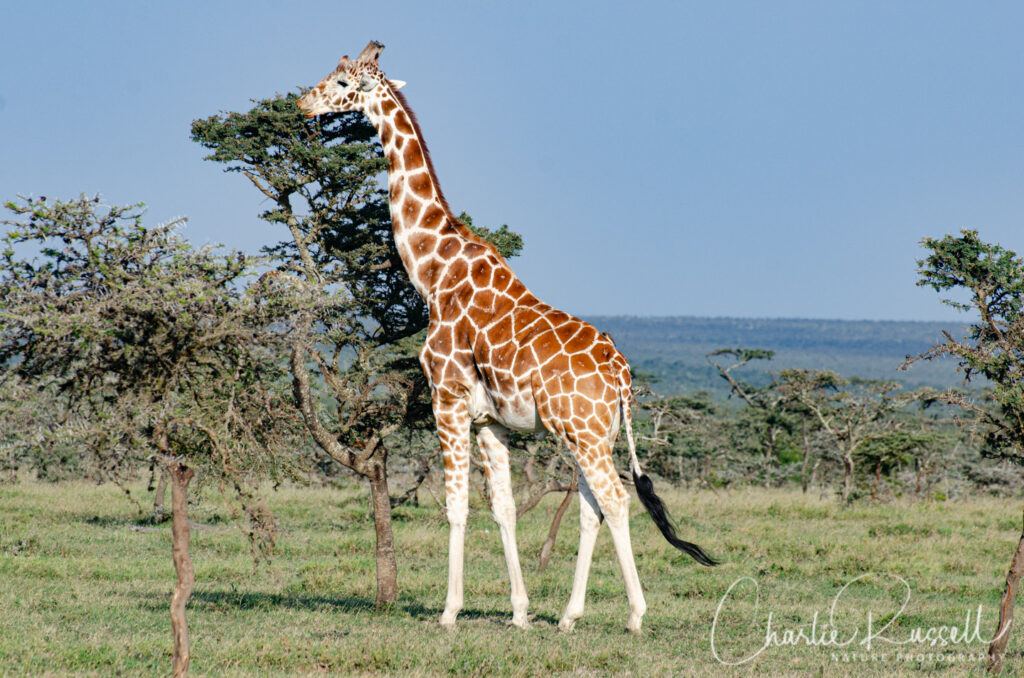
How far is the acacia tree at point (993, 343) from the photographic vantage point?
9326mm

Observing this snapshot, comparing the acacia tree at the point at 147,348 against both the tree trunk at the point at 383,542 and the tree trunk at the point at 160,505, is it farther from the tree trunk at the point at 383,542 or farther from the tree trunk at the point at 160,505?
the tree trunk at the point at 160,505

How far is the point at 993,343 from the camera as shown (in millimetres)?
10742

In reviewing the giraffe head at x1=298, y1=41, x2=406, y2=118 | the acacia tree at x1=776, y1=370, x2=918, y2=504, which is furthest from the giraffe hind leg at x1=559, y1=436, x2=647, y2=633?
the acacia tree at x1=776, y1=370, x2=918, y2=504

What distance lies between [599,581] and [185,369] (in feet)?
26.5

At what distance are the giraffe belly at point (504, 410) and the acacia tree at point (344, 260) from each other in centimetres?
141

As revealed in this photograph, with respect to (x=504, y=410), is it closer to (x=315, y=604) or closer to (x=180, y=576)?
(x=315, y=604)

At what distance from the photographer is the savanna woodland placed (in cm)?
818

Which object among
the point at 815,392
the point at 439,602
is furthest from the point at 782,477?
the point at 439,602

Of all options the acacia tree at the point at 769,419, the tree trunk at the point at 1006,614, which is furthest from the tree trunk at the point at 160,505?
the acacia tree at the point at 769,419

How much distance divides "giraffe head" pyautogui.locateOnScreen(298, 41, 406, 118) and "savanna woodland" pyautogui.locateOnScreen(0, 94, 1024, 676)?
0.44m

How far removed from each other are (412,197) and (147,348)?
4461 mm

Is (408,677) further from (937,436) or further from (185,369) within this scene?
(937,436)

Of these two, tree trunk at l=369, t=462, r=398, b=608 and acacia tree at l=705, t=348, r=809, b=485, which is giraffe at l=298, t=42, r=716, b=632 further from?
acacia tree at l=705, t=348, r=809, b=485
